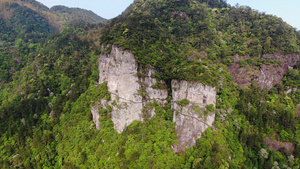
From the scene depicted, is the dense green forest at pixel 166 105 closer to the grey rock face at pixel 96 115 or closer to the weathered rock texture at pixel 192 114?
the grey rock face at pixel 96 115

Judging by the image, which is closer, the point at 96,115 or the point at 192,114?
the point at 192,114

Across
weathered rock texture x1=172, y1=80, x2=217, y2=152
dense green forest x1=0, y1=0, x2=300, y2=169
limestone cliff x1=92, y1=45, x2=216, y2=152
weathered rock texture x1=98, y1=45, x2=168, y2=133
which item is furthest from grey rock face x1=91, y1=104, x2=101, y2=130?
weathered rock texture x1=172, y1=80, x2=217, y2=152

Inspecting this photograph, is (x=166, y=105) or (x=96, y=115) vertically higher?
(x=166, y=105)

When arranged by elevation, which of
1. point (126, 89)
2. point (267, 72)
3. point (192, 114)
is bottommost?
point (192, 114)

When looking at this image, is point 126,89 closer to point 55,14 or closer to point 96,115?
point 96,115

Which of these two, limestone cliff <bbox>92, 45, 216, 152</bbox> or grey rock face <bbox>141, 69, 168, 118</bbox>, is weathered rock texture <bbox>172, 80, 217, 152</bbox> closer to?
limestone cliff <bbox>92, 45, 216, 152</bbox>

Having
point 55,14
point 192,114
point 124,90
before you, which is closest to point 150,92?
point 124,90
